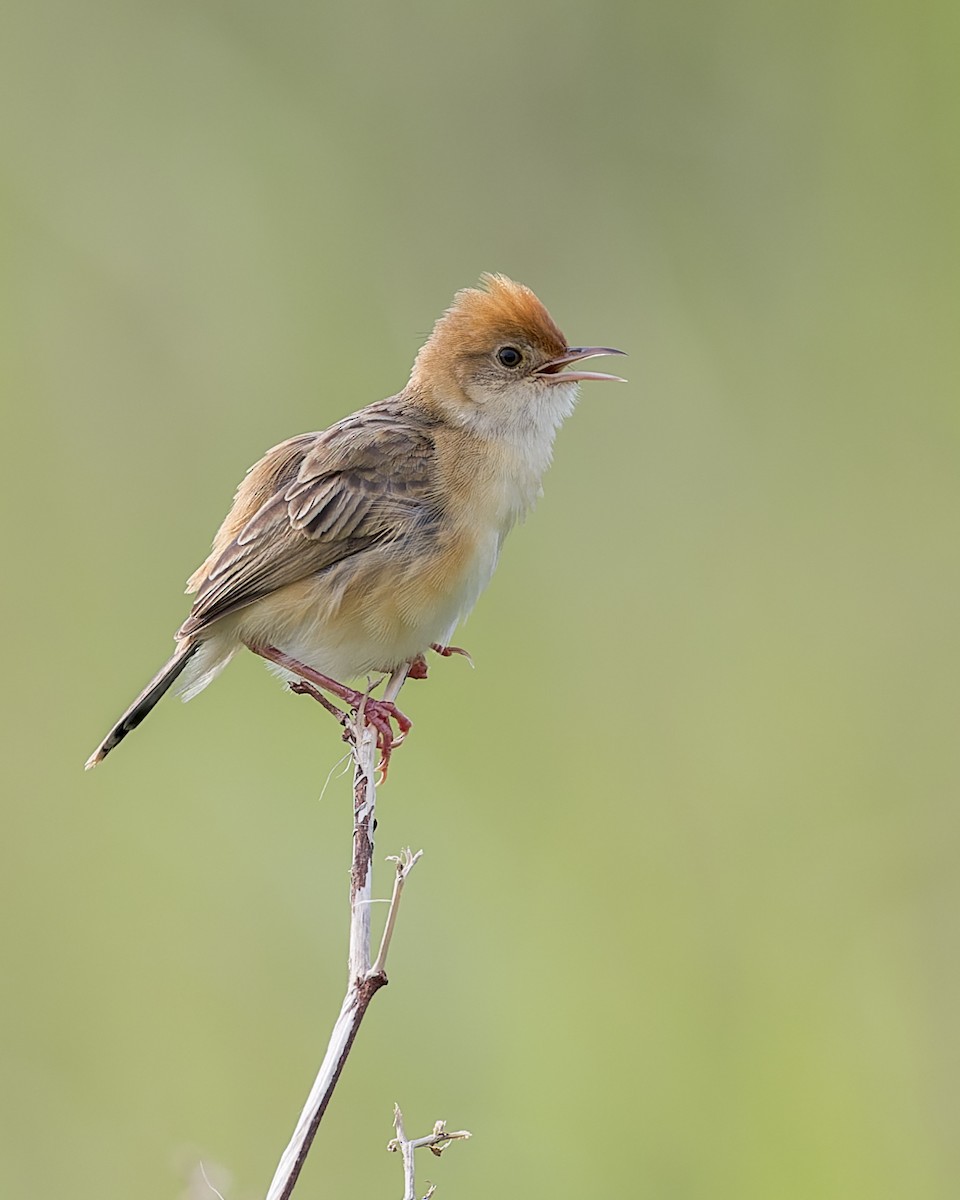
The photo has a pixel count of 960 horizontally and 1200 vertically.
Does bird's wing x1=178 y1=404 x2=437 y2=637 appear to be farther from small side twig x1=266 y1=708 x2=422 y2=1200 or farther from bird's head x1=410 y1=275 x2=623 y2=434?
small side twig x1=266 y1=708 x2=422 y2=1200

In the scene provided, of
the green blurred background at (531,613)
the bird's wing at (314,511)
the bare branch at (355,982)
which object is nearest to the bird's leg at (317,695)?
the bird's wing at (314,511)

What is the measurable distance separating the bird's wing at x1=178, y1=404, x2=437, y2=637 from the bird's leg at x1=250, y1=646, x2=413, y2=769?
0.79ft

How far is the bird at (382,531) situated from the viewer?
4367 millimetres

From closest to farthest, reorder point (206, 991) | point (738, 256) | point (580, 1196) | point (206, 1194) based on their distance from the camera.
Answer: point (206, 1194)
point (580, 1196)
point (206, 991)
point (738, 256)

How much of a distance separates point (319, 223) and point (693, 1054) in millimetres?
3911

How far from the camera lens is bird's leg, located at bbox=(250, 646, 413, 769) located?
411cm

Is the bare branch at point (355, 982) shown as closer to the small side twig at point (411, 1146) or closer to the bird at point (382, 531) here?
the small side twig at point (411, 1146)

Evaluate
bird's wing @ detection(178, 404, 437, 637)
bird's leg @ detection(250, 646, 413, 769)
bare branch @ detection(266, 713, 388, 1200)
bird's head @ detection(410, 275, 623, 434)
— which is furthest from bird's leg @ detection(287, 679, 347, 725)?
bird's head @ detection(410, 275, 623, 434)

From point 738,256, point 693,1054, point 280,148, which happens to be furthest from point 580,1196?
point 280,148

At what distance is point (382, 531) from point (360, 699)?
50cm

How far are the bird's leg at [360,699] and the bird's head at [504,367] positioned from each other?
0.87m

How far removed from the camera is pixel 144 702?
169 inches

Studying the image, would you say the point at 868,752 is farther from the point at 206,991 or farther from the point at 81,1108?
the point at 81,1108

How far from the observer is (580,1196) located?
191 inches
